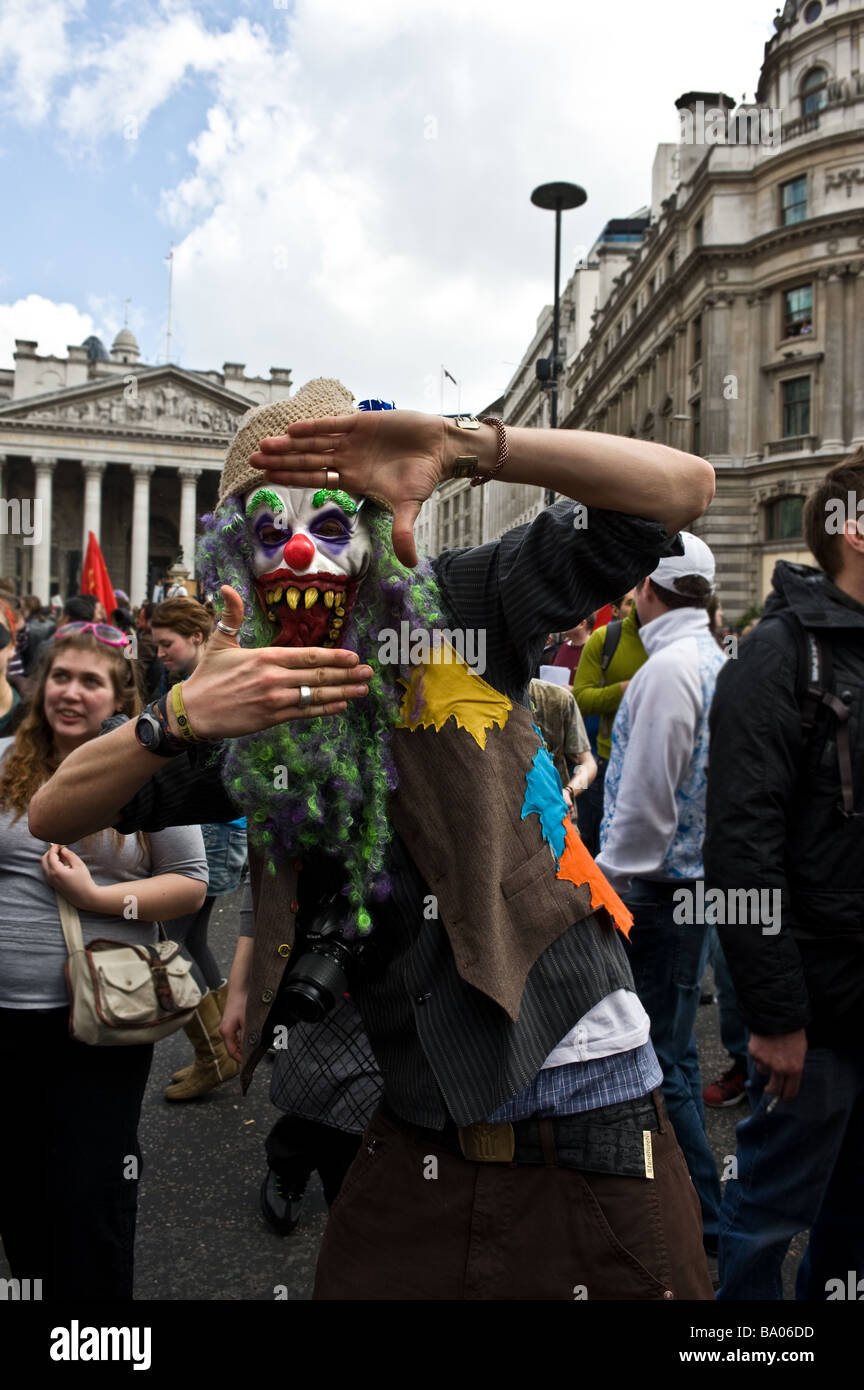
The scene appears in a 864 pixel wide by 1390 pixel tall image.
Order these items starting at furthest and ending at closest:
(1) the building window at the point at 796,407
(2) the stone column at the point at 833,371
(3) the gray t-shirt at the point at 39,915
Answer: (1) the building window at the point at 796,407
(2) the stone column at the point at 833,371
(3) the gray t-shirt at the point at 39,915

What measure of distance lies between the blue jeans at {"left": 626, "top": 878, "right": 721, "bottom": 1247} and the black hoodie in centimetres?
105

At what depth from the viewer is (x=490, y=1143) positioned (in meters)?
1.54

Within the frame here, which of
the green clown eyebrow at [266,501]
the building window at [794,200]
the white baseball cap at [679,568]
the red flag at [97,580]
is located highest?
the building window at [794,200]

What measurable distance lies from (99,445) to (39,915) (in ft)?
200

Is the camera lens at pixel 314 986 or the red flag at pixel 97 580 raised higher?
the red flag at pixel 97 580

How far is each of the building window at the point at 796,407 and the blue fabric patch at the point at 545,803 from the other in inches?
1375

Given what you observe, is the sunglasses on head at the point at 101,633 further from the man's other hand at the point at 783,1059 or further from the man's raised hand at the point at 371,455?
the man's other hand at the point at 783,1059

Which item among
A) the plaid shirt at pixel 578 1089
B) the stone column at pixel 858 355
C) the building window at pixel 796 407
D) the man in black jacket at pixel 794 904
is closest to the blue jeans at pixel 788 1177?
the man in black jacket at pixel 794 904

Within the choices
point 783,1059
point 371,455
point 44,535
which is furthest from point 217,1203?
point 44,535

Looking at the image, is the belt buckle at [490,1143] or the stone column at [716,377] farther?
the stone column at [716,377]

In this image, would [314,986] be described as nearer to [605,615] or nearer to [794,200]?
[605,615]

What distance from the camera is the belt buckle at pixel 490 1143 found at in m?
1.54

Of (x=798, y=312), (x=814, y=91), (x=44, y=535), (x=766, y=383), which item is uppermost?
(x=814, y=91)

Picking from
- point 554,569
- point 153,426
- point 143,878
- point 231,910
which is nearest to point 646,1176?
point 554,569
